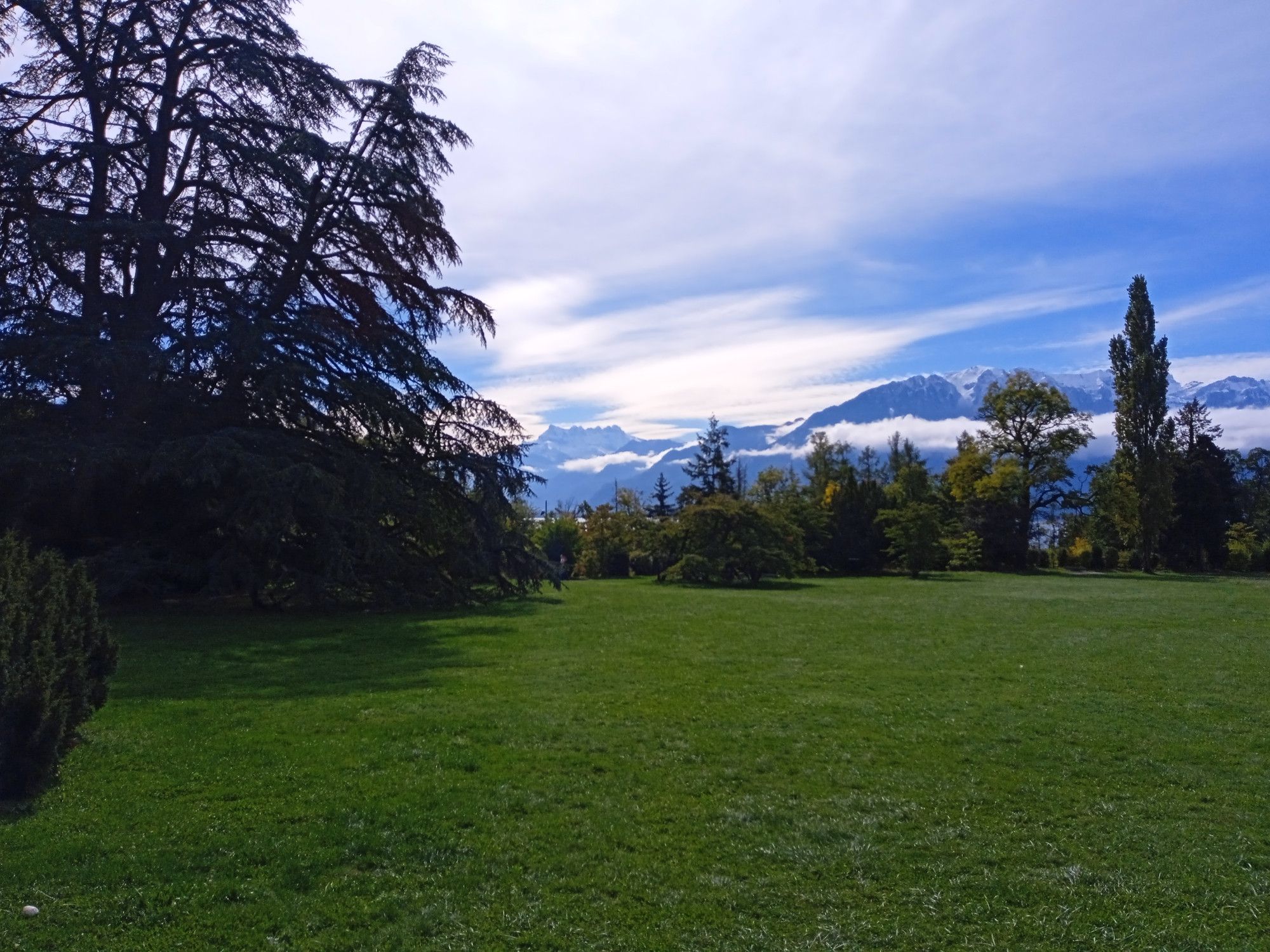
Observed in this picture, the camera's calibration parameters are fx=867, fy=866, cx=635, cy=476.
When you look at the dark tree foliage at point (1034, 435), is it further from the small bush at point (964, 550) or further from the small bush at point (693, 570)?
the small bush at point (693, 570)

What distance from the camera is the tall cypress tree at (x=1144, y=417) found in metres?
40.5

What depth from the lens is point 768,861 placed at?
187 inches

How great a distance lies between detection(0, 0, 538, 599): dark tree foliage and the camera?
48.6ft

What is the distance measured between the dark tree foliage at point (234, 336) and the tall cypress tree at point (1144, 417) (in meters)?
33.6

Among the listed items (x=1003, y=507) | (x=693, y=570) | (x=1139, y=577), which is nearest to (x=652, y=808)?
(x=693, y=570)

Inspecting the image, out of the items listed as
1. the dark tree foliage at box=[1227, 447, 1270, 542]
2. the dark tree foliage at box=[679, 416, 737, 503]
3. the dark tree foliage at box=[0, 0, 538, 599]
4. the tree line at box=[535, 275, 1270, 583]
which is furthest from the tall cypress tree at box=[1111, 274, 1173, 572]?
the dark tree foliage at box=[0, 0, 538, 599]

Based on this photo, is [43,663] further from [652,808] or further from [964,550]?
[964,550]

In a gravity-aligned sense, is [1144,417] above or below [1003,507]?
above

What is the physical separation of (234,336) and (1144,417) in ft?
133

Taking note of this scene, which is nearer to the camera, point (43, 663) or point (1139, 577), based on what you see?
point (43, 663)

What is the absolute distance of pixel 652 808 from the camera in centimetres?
549

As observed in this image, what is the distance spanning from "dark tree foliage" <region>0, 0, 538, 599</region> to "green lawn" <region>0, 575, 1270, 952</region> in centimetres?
531

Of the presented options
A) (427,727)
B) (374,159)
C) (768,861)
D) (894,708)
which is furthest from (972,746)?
(374,159)

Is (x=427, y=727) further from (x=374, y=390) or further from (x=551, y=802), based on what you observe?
(x=374, y=390)
